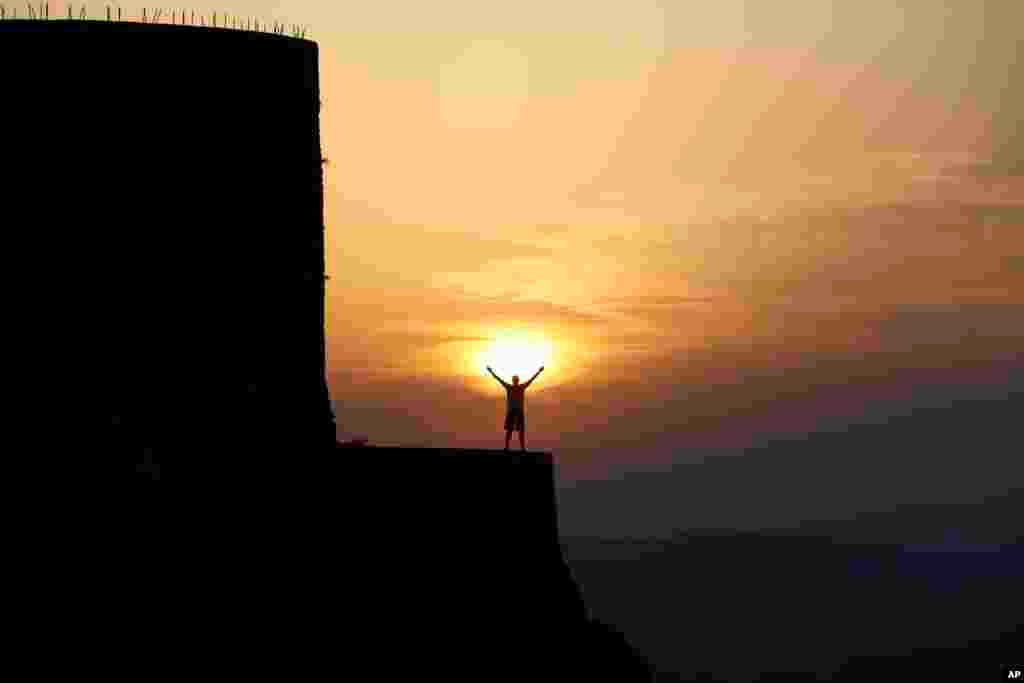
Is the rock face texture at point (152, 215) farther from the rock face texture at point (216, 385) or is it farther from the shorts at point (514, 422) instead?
the shorts at point (514, 422)

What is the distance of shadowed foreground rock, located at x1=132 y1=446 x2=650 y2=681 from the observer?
28.2 metres

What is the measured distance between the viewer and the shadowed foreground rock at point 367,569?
28203mm

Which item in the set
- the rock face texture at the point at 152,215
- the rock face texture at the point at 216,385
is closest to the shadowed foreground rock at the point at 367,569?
the rock face texture at the point at 216,385

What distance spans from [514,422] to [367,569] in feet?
12.1

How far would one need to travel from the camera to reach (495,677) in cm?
3020

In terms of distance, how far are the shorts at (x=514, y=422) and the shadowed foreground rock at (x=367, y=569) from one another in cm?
67

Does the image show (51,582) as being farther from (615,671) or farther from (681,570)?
(681,570)

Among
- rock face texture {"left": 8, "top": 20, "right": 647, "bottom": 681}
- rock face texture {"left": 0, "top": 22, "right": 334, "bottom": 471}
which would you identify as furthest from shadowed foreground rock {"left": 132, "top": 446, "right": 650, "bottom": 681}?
rock face texture {"left": 0, "top": 22, "right": 334, "bottom": 471}

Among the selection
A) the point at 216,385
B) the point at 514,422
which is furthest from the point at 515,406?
the point at 216,385

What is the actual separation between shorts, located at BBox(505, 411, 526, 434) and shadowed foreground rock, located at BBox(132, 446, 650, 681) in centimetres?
67

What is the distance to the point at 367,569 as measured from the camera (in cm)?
2992

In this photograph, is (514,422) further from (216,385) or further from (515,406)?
(216,385)

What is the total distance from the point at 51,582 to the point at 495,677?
20.3ft

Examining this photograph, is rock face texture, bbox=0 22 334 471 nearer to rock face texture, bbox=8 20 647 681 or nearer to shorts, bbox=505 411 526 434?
rock face texture, bbox=8 20 647 681
